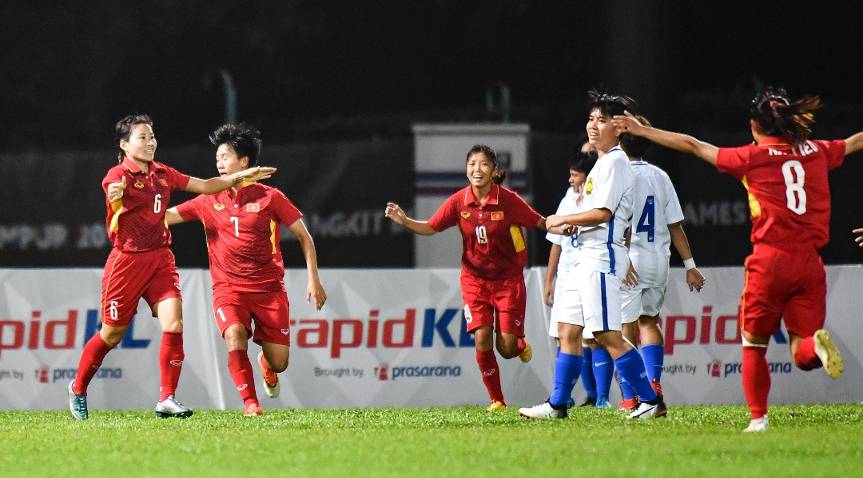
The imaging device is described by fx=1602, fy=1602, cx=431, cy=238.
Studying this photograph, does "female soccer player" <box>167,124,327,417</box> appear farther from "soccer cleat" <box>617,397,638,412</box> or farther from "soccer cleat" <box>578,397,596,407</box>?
"soccer cleat" <box>578,397,596,407</box>

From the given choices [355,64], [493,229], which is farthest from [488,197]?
[355,64]

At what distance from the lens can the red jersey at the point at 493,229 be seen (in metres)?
11.4

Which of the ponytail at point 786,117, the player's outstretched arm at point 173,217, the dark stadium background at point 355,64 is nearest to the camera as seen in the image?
the ponytail at point 786,117

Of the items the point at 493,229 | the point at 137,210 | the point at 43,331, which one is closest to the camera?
A: the point at 137,210

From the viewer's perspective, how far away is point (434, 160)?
15.5 meters

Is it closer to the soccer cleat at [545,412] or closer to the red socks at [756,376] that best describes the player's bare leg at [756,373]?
the red socks at [756,376]

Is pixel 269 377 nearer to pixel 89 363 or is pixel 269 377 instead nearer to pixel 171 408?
pixel 171 408

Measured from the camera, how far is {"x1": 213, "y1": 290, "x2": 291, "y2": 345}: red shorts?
1079cm

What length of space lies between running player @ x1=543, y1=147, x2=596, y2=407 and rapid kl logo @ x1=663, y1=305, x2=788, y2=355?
37.8 inches

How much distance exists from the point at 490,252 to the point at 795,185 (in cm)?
312

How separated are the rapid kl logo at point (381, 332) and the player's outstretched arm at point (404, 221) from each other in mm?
1489

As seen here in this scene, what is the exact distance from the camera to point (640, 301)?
1086cm

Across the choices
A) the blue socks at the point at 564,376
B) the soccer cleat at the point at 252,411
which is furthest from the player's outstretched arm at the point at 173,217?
the blue socks at the point at 564,376

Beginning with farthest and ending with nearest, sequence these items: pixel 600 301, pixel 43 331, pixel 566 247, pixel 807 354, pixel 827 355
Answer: pixel 43 331, pixel 566 247, pixel 600 301, pixel 807 354, pixel 827 355
